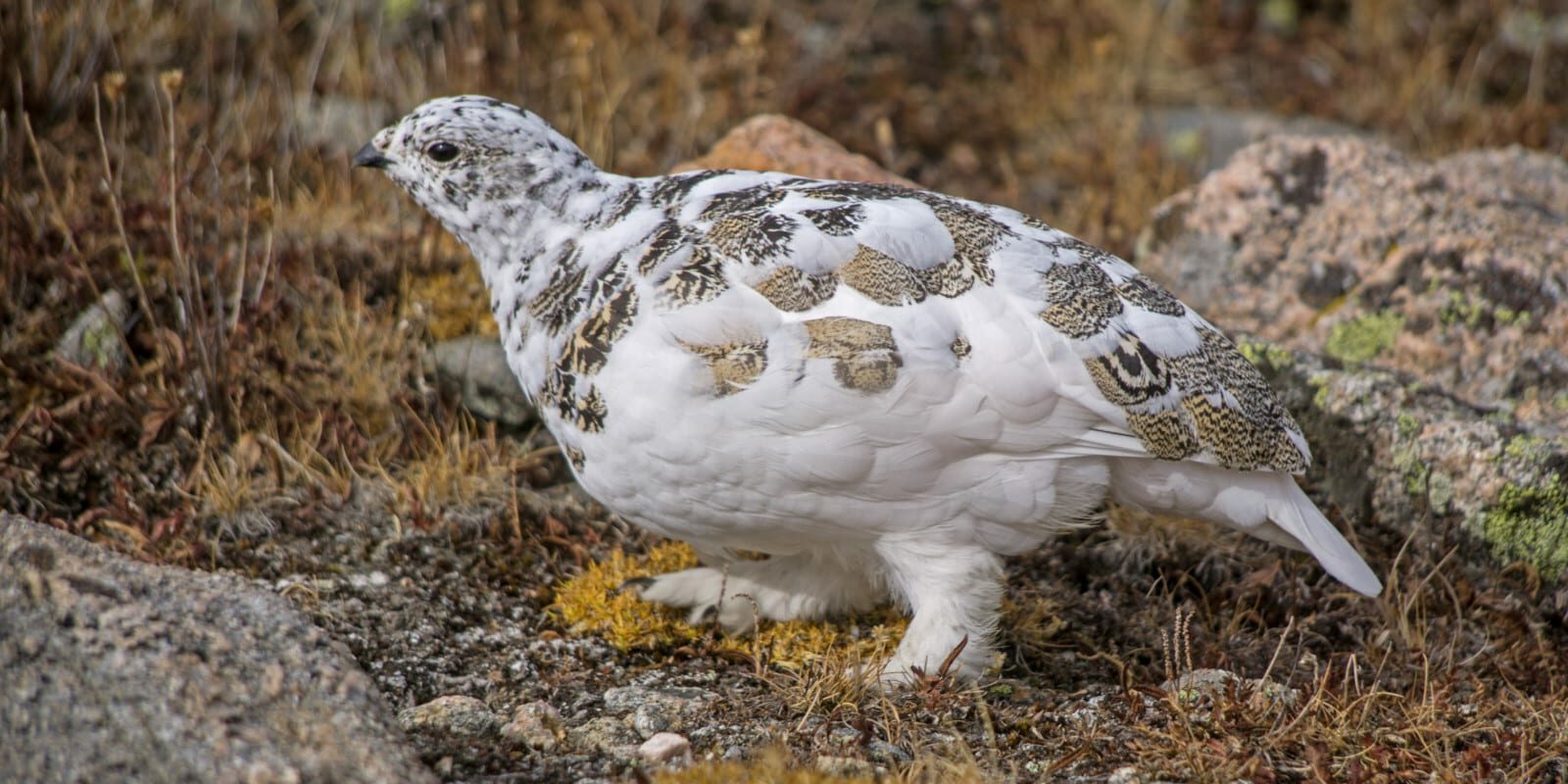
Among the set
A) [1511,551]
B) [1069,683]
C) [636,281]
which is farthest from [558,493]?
[1511,551]

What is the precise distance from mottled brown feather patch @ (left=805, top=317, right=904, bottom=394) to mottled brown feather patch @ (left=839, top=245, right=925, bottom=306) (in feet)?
0.30

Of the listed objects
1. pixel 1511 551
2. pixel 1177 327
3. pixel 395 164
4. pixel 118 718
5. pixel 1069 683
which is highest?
pixel 395 164

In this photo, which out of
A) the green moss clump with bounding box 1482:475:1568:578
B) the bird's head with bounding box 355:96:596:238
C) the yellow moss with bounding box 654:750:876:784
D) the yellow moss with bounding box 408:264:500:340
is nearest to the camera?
Answer: the yellow moss with bounding box 654:750:876:784

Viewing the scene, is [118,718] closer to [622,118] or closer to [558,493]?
[558,493]

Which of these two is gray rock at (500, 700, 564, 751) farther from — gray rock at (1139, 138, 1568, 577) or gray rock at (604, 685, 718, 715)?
gray rock at (1139, 138, 1568, 577)

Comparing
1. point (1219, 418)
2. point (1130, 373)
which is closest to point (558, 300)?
point (1130, 373)

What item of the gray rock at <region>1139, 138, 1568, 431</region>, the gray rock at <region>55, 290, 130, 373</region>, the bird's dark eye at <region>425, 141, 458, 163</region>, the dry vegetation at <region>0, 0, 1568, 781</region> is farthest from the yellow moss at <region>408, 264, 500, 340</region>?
the gray rock at <region>1139, 138, 1568, 431</region>

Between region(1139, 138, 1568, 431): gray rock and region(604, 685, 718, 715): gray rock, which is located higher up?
region(1139, 138, 1568, 431): gray rock

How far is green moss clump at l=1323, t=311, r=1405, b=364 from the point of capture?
442 cm

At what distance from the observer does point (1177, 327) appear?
3211 mm

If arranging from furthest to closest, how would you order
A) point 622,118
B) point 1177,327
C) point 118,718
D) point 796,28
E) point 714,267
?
point 796,28 → point 622,118 → point 1177,327 → point 714,267 → point 118,718

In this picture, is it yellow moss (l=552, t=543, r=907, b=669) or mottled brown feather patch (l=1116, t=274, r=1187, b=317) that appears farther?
yellow moss (l=552, t=543, r=907, b=669)

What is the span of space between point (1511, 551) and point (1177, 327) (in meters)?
1.37

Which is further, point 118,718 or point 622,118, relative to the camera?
point 622,118
